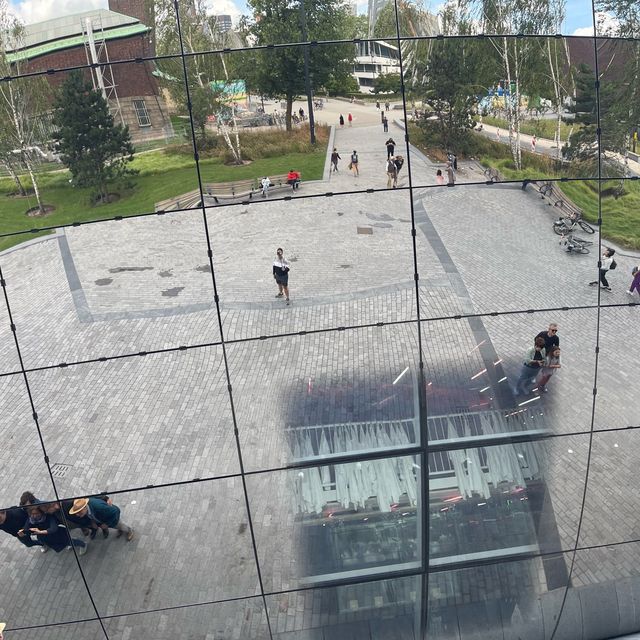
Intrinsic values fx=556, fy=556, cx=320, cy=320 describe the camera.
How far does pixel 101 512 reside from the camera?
6.10 meters

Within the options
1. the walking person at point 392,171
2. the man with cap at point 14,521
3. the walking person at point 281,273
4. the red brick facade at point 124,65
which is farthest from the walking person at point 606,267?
the man with cap at point 14,521

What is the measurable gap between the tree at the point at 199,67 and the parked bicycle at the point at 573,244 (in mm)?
8531

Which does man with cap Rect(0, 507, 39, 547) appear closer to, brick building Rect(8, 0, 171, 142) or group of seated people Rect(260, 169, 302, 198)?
brick building Rect(8, 0, 171, 142)

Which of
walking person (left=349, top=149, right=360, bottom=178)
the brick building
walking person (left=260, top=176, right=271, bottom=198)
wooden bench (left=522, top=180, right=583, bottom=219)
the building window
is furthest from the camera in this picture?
walking person (left=349, top=149, right=360, bottom=178)

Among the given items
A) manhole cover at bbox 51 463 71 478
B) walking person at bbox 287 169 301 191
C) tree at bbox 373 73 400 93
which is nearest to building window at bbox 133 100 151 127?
walking person at bbox 287 169 301 191

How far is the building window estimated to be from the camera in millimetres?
13385

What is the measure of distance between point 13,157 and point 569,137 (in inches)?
628

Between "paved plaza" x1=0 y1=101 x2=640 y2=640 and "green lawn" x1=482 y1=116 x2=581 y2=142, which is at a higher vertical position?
"green lawn" x1=482 y1=116 x2=581 y2=142

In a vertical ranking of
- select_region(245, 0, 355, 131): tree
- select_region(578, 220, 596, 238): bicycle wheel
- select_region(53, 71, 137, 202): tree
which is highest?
select_region(245, 0, 355, 131): tree

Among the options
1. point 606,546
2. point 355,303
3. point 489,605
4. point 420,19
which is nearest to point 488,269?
point 355,303

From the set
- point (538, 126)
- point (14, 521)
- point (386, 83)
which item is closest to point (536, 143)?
point (538, 126)

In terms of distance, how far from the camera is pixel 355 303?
1061 cm

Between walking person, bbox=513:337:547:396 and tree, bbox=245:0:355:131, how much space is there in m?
10.4

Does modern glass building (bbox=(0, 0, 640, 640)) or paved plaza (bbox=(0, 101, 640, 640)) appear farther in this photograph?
paved plaza (bbox=(0, 101, 640, 640))
